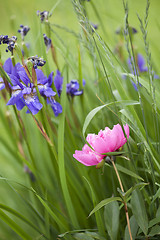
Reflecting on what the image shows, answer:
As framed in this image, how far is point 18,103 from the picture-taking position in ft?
2.16

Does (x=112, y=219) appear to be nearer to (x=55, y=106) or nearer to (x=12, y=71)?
(x=55, y=106)

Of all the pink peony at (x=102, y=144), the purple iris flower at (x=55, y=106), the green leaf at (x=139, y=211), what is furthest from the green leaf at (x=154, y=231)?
the purple iris flower at (x=55, y=106)

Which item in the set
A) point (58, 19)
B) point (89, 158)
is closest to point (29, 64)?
point (89, 158)

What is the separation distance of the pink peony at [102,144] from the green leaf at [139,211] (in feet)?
0.36

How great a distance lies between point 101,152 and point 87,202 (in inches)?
11.8

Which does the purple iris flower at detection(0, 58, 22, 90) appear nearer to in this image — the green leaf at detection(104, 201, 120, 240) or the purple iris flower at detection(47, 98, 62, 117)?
the purple iris flower at detection(47, 98, 62, 117)

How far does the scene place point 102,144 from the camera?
1.81 feet

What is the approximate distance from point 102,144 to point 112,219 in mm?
173

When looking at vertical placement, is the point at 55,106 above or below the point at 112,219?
above

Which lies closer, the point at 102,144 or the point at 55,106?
the point at 102,144

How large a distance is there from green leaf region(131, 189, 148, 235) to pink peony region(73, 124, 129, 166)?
0.36 feet

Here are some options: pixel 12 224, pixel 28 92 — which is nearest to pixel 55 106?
pixel 28 92

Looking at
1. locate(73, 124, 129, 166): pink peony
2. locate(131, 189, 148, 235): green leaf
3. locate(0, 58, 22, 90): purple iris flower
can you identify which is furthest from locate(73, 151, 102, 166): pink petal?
locate(0, 58, 22, 90): purple iris flower

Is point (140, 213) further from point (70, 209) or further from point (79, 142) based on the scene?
point (79, 142)
